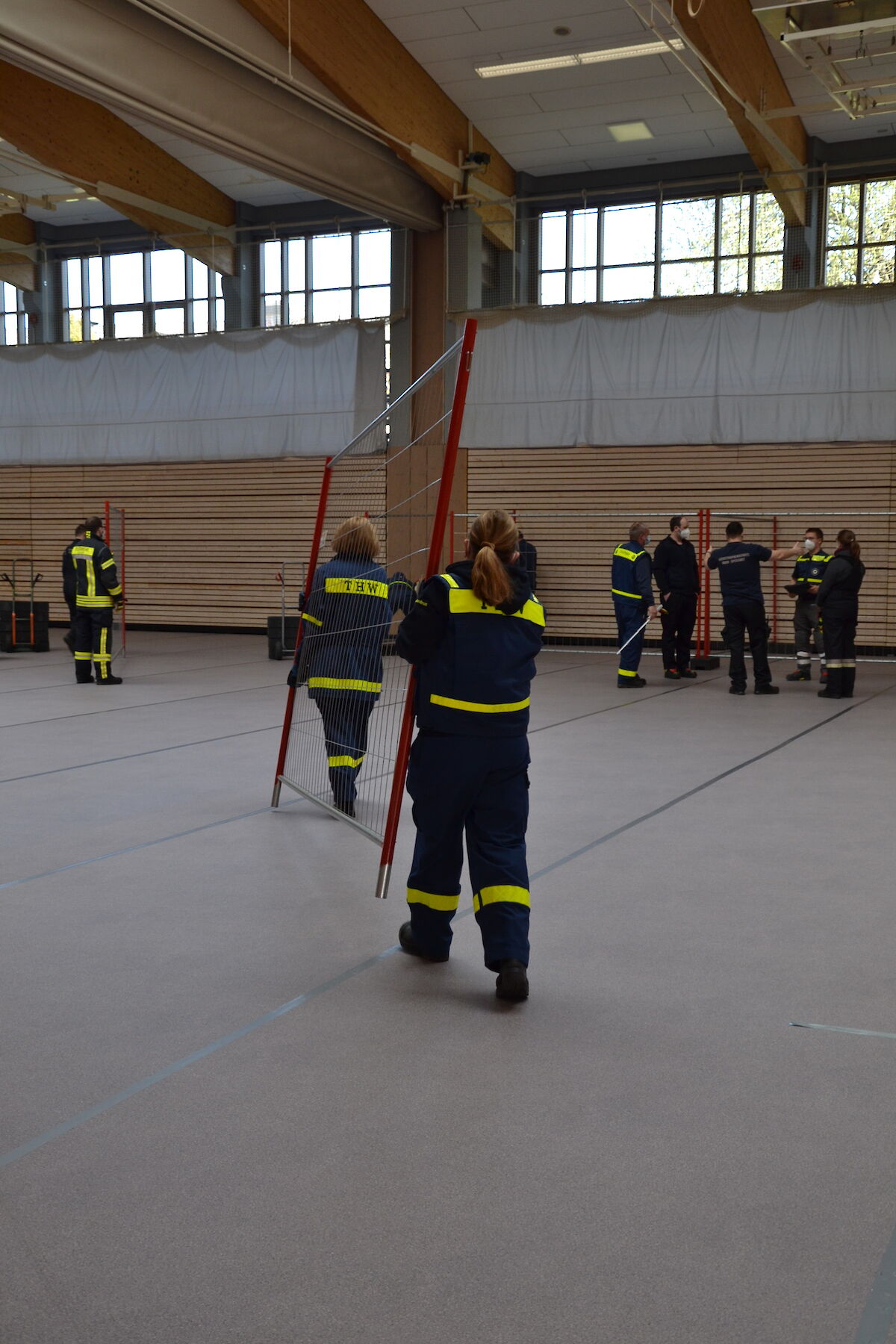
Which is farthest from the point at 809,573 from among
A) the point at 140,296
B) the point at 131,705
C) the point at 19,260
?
the point at 19,260

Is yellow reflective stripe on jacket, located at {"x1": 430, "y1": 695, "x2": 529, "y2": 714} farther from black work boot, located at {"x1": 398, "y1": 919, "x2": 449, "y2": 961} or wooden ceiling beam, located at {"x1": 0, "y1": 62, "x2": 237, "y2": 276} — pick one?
wooden ceiling beam, located at {"x1": 0, "y1": 62, "x2": 237, "y2": 276}

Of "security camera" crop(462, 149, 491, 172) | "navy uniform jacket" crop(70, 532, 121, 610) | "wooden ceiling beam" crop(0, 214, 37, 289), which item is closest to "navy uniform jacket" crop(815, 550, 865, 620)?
"navy uniform jacket" crop(70, 532, 121, 610)

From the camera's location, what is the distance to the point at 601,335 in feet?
61.7

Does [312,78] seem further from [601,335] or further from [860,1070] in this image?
[860,1070]

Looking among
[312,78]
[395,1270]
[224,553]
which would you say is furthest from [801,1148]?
[224,553]

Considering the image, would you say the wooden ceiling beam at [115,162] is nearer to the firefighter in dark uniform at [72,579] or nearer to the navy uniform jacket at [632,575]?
the firefighter in dark uniform at [72,579]

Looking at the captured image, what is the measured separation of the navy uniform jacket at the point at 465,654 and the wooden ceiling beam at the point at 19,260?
73.0 feet

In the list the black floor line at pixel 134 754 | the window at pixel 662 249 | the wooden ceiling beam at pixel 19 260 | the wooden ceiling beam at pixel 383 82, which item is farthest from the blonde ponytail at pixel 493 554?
the wooden ceiling beam at pixel 19 260

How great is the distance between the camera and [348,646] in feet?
22.0

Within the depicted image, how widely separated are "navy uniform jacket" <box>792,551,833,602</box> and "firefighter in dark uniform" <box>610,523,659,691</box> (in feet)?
7.48

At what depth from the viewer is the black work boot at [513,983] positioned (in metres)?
4.07

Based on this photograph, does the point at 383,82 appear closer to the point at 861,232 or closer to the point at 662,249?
the point at 662,249

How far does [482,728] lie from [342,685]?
271 centimetres

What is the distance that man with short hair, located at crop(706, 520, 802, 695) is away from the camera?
12.5 meters
